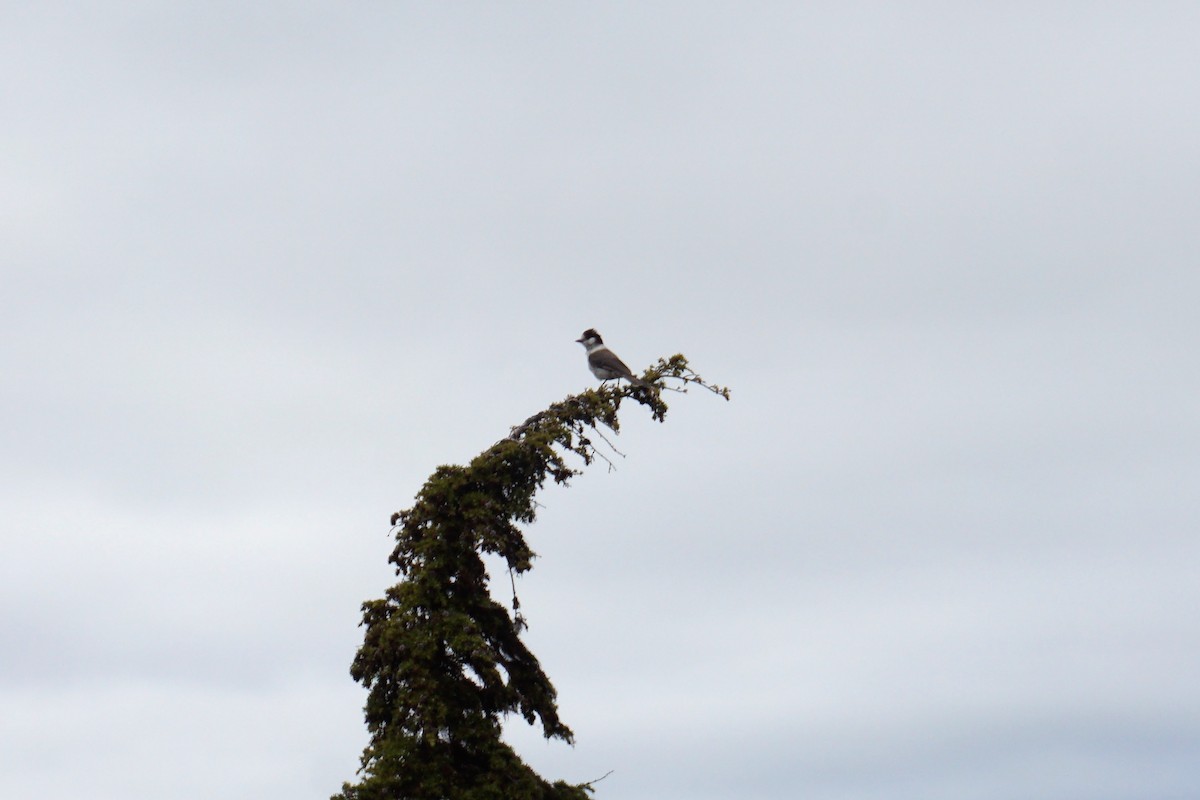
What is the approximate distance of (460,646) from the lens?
50.5 ft

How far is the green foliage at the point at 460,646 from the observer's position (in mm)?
15078

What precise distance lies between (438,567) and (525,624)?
4.00 feet

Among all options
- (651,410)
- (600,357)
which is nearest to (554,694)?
(651,410)

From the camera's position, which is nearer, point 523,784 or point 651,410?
point 523,784

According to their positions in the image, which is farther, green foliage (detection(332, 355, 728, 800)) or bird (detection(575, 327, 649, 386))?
bird (detection(575, 327, 649, 386))

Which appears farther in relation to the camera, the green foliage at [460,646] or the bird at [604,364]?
the bird at [604,364]

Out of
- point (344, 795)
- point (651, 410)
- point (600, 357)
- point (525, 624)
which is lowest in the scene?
point (344, 795)

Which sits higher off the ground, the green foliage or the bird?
the bird

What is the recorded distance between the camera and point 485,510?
1587 cm

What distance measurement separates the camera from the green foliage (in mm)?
15078

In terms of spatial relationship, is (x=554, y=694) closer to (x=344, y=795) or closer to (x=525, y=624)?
(x=525, y=624)

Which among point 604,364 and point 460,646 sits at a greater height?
point 604,364

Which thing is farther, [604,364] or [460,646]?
[604,364]

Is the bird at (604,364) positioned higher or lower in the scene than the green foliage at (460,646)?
higher
